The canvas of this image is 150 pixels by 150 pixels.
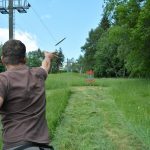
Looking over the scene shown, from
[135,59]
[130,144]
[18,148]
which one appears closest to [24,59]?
[18,148]

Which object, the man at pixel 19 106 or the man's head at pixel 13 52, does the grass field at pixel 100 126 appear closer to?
the man at pixel 19 106

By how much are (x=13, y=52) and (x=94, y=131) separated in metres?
7.38

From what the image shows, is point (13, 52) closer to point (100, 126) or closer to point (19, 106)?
point (19, 106)

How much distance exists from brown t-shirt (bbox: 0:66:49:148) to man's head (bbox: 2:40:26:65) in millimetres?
82

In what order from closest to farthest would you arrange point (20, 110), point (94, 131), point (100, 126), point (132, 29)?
1. point (20, 110)
2. point (94, 131)
3. point (100, 126)
4. point (132, 29)

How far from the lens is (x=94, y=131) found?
1155 centimetres

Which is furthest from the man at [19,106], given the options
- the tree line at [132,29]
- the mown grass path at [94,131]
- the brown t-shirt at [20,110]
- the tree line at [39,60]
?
the tree line at [132,29]

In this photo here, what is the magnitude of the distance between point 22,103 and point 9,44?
52 cm

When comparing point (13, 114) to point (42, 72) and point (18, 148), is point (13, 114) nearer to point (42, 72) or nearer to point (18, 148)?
point (18, 148)

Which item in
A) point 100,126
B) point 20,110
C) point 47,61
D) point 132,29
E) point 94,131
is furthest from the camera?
point 132,29

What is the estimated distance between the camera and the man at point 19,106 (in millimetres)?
4297

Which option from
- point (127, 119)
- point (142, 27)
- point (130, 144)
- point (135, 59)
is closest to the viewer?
point (130, 144)

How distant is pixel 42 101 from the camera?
455 cm

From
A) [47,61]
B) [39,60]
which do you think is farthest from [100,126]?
[39,60]
